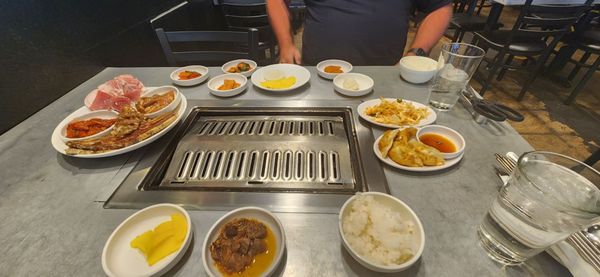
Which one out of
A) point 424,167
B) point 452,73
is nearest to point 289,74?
point 452,73

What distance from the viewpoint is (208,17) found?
158 inches

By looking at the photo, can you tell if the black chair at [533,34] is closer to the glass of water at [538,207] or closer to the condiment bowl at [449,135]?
the condiment bowl at [449,135]

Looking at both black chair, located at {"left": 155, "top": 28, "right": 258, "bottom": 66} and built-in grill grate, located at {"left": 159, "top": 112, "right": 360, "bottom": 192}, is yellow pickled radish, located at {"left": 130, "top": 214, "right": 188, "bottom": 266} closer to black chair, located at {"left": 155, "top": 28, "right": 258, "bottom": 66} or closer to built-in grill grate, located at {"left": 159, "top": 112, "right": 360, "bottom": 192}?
built-in grill grate, located at {"left": 159, "top": 112, "right": 360, "bottom": 192}

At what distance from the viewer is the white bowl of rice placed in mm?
636

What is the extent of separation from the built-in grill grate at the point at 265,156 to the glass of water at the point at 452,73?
0.56 metres

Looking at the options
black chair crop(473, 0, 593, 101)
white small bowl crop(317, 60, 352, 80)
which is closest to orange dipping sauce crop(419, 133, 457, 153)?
white small bowl crop(317, 60, 352, 80)

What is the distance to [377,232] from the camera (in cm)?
70

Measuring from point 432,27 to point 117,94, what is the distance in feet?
7.66

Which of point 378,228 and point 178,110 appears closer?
point 378,228

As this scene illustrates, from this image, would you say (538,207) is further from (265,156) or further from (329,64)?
(329,64)

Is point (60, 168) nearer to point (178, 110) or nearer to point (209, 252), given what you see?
point (178, 110)

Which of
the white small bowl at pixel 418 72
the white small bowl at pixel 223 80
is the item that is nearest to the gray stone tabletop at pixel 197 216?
the white small bowl at pixel 418 72

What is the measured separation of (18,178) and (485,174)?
6.15ft

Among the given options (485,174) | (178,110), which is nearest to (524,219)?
(485,174)
